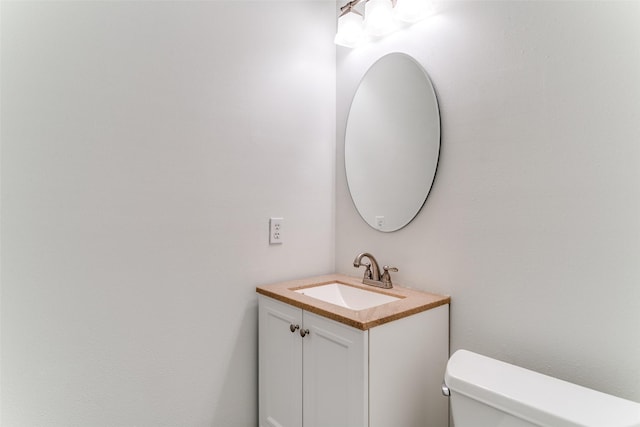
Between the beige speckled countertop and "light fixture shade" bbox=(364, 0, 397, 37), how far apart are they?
3.79 ft

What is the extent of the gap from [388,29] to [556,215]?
1.06 meters

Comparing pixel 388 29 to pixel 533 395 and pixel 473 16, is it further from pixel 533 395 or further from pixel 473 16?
pixel 533 395

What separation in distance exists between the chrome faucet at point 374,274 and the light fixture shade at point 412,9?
3.35 feet

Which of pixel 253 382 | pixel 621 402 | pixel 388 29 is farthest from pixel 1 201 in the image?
pixel 621 402

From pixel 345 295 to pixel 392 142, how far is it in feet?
2.40

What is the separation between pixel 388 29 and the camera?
159 centimetres

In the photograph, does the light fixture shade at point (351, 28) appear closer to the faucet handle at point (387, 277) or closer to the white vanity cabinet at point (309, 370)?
the faucet handle at point (387, 277)

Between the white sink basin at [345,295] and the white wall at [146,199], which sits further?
the white sink basin at [345,295]

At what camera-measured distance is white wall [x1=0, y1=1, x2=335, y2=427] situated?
111cm

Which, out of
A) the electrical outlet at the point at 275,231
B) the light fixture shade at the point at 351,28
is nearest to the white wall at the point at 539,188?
the light fixture shade at the point at 351,28

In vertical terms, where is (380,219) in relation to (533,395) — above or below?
above

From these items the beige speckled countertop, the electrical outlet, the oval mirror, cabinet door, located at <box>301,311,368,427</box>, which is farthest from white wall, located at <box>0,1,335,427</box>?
cabinet door, located at <box>301,311,368,427</box>

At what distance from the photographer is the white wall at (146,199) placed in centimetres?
111

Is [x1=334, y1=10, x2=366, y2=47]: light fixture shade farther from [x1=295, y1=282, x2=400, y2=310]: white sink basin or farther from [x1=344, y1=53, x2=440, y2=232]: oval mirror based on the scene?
[x1=295, y1=282, x2=400, y2=310]: white sink basin
